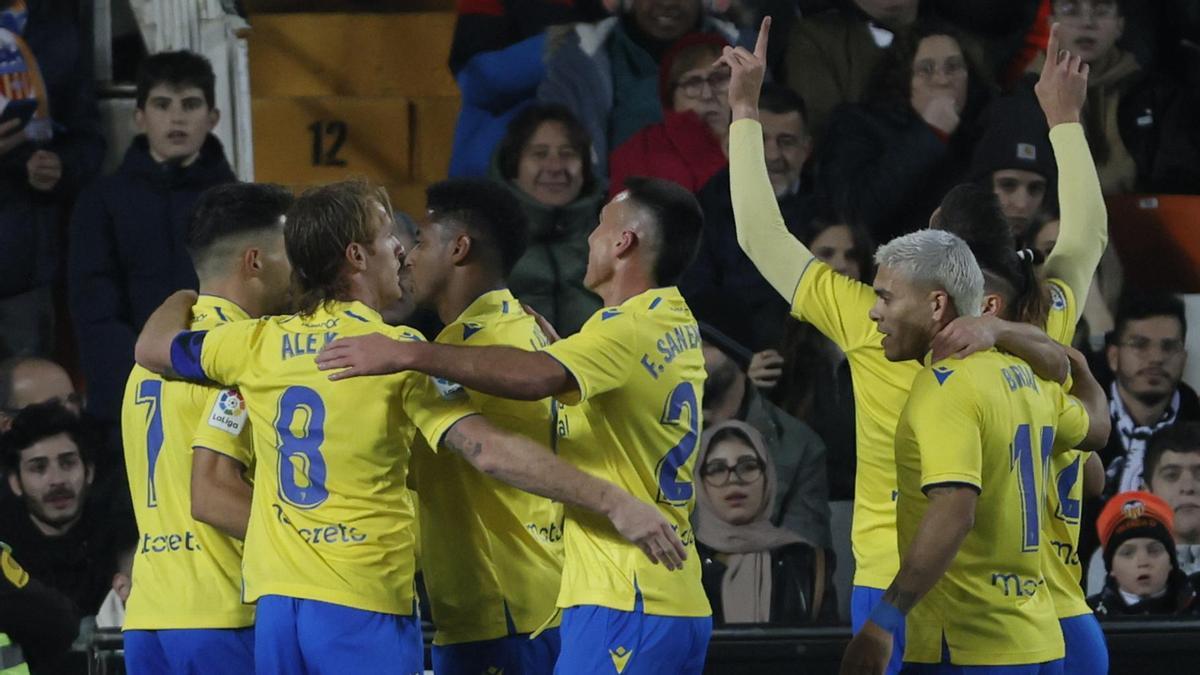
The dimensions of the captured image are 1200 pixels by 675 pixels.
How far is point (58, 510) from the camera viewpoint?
6.92m

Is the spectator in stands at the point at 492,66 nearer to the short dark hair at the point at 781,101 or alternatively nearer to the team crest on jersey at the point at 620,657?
the short dark hair at the point at 781,101

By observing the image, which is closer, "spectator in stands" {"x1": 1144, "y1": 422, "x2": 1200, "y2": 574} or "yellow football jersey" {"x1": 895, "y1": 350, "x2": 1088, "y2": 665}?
"yellow football jersey" {"x1": 895, "y1": 350, "x2": 1088, "y2": 665}

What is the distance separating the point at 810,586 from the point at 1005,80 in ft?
8.57

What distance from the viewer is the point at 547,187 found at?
7.31m

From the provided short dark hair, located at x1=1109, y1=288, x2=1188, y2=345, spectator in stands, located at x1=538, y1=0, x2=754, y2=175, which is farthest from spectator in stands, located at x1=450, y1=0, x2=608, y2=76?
short dark hair, located at x1=1109, y1=288, x2=1188, y2=345

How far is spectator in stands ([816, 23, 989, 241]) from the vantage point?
7.52 metres

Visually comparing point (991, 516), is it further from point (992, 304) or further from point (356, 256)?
point (356, 256)

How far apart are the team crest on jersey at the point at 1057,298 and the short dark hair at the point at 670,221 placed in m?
1.05

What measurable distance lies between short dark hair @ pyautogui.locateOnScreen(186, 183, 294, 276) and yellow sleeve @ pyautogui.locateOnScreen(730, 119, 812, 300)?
4.08 feet


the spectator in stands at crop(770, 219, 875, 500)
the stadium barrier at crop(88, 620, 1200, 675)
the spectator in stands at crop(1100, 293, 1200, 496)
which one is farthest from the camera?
the spectator in stands at crop(1100, 293, 1200, 496)

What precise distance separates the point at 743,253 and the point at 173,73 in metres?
2.49

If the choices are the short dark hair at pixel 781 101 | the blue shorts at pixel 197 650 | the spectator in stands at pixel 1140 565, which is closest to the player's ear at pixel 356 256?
the blue shorts at pixel 197 650

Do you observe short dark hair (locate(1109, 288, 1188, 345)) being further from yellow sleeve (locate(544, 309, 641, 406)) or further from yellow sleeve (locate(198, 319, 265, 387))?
yellow sleeve (locate(198, 319, 265, 387))

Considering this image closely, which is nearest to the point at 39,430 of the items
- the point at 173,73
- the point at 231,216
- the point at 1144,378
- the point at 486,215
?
the point at 173,73
